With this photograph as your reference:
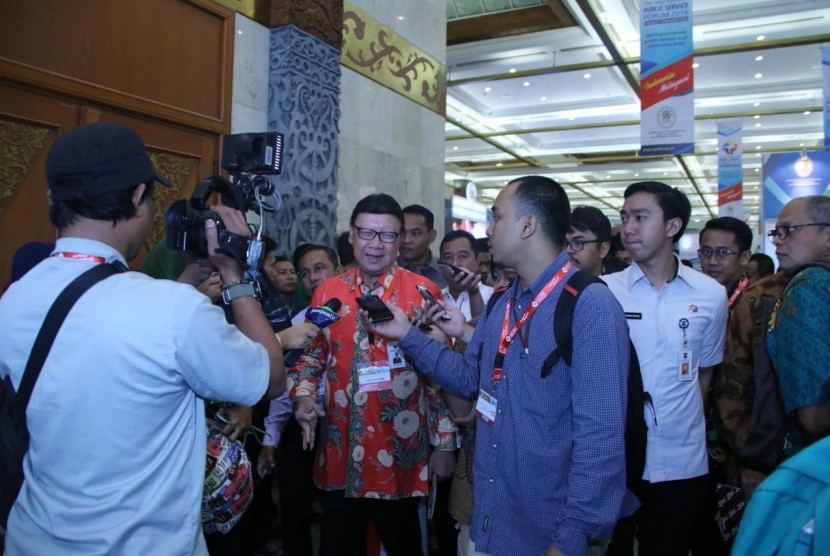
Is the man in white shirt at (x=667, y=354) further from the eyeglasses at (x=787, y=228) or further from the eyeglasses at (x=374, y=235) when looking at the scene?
the eyeglasses at (x=374, y=235)

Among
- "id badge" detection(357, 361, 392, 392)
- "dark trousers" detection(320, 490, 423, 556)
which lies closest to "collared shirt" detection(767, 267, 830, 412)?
"id badge" detection(357, 361, 392, 392)

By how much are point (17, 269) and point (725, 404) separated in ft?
8.84

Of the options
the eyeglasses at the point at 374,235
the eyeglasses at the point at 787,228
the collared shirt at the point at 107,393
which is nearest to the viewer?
the collared shirt at the point at 107,393

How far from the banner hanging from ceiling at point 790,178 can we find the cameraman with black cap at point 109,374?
9.88 meters

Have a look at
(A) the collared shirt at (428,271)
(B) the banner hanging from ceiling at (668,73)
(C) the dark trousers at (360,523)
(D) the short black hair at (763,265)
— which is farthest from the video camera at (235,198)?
(B) the banner hanging from ceiling at (668,73)

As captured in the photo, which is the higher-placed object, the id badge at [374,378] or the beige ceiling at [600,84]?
the beige ceiling at [600,84]

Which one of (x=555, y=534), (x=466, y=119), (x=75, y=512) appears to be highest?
(x=466, y=119)

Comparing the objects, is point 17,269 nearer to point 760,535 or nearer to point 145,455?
point 145,455

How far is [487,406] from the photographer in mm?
1798

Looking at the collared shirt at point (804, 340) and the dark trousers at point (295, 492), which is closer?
the collared shirt at point (804, 340)

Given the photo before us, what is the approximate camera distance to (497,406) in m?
1.74

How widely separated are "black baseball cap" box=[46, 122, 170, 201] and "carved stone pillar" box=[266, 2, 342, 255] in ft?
9.34

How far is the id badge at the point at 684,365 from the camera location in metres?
2.39

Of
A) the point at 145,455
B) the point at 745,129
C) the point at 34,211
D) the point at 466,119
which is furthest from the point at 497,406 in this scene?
the point at 745,129
